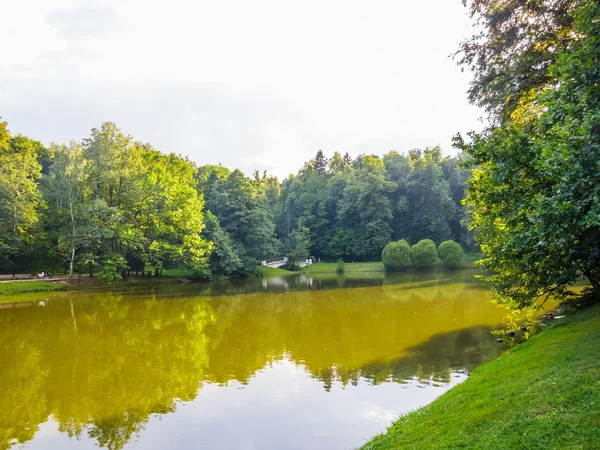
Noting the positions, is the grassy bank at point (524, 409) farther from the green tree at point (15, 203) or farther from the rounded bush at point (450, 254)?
the rounded bush at point (450, 254)

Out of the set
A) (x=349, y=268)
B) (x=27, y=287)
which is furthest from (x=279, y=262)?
(x=27, y=287)

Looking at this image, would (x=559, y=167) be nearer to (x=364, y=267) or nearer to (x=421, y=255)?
(x=421, y=255)

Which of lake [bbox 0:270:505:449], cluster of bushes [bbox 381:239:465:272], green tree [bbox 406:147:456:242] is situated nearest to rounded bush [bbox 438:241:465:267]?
cluster of bushes [bbox 381:239:465:272]

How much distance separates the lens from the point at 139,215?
140 feet

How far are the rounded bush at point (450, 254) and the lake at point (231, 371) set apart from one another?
86.0ft

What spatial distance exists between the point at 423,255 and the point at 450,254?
321 cm

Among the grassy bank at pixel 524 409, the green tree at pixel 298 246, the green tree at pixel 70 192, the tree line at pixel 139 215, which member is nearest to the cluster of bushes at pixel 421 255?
the tree line at pixel 139 215

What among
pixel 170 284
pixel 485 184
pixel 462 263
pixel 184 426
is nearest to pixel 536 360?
pixel 485 184

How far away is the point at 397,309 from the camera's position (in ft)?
72.8

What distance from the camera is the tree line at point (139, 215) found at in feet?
125

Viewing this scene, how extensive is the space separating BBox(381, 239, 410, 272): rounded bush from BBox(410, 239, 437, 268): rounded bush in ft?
2.86

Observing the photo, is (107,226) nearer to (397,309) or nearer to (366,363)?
(397,309)

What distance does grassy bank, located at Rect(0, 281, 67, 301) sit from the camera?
104 ft

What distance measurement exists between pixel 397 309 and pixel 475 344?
796 centimetres
